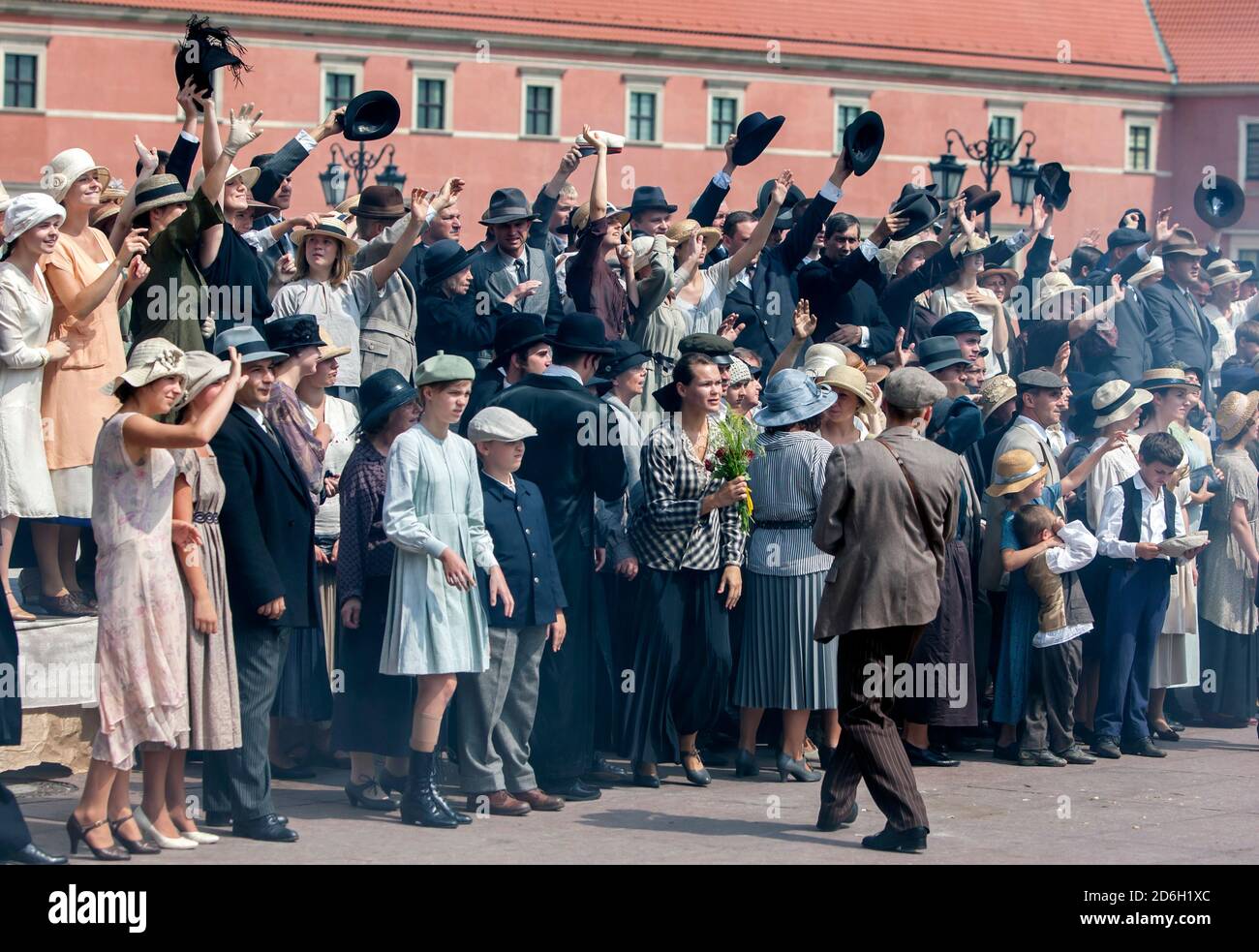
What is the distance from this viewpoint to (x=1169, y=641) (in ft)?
36.9

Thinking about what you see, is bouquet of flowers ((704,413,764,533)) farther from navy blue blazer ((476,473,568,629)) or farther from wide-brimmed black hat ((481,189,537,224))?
wide-brimmed black hat ((481,189,537,224))

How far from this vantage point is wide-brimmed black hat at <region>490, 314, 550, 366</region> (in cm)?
948

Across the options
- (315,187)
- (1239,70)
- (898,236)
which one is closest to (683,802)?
(898,236)

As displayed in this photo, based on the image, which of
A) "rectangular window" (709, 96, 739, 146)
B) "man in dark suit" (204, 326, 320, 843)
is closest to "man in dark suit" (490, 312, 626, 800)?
"man in dark suit" (204, 326, 320, 843)

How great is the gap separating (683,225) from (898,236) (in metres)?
2.04

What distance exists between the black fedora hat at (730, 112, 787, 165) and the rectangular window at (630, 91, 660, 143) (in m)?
40.2

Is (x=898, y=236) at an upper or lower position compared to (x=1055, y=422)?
upper

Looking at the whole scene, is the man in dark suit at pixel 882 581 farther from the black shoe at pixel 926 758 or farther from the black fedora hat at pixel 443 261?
the black fedora hat at pixel 443 261

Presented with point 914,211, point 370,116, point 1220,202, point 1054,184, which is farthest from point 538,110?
point 370,116

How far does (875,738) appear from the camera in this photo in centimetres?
786

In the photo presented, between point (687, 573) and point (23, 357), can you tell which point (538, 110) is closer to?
point (687, 573)

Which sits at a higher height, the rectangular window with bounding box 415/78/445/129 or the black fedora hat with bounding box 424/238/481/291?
the rectangular window with bounding box 415/78/445/129

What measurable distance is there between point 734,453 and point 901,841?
241cm

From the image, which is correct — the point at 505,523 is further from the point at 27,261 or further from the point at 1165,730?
the point at 1165,730
